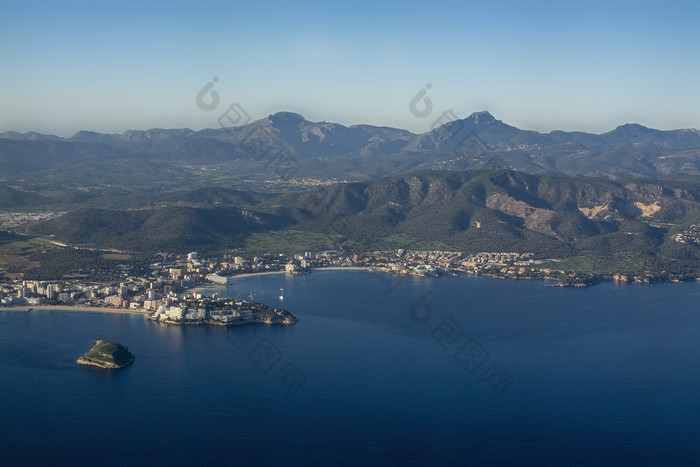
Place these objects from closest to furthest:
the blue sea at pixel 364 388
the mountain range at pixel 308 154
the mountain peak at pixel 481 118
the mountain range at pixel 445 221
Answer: the blue sea at pixel 364 388, the mountain range at pixel 445 221, the mountain range at pixel 308 154, the mountain peak at pixel 481 118

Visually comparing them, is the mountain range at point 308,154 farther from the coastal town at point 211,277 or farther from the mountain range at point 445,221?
the coastal town at point 211,277

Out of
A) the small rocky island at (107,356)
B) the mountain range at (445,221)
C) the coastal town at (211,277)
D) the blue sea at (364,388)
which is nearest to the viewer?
the blue sea at (364,388)

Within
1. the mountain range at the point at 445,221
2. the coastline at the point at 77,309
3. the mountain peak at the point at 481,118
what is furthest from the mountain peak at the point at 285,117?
the coastline at the point at 77,309

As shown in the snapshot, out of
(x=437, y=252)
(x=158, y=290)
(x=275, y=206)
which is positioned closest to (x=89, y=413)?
(x=158, y=290)

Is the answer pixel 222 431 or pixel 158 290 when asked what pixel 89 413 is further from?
pixel 158 290

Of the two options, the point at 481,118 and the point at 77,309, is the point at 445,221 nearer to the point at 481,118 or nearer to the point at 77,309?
the point at 77,309
